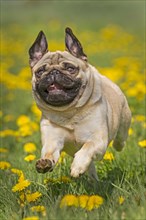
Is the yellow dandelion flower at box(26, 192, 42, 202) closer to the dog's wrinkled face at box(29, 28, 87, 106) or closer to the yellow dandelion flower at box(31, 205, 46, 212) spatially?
the yellow dandelion flower at box(31, 205, 46, 212)

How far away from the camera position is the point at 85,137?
440 centimetres

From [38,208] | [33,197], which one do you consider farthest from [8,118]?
[38,208]

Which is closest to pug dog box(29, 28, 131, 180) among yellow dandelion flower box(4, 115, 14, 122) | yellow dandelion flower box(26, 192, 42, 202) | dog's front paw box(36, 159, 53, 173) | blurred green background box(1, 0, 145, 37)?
dog's front paw box(36, 159, 53, 173)

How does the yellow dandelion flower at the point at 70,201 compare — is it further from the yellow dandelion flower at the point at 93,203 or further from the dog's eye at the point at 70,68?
the dog's eye at the point at 70,68

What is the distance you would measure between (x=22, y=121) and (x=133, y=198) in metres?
3.45

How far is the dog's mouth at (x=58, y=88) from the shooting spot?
4270 millimetres

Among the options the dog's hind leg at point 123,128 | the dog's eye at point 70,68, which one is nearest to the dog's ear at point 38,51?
the dog's eye at point 70,68

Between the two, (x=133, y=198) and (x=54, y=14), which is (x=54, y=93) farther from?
(x=54, y=14)

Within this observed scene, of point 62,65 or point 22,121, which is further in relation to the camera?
point 22,121

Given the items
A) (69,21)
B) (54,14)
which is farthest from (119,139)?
(54,14)

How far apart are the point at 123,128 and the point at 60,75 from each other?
1271 mm

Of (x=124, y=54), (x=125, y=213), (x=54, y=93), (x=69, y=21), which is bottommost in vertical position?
(x=125, y=213)

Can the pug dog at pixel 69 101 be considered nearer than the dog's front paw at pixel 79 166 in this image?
No

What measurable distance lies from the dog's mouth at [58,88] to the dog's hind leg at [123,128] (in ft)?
3.14
